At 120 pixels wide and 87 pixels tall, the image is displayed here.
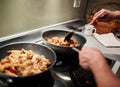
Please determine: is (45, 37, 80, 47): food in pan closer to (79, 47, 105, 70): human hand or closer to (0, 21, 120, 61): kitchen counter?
(0, 21, 120, 61): kitchen counter

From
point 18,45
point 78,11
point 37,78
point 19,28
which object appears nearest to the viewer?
point 37,78

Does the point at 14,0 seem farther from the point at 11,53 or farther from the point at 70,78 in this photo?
the point at 70,78

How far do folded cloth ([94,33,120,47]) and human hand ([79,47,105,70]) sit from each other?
61cm

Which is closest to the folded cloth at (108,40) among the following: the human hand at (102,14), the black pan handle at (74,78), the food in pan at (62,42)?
the human hand at (102,14)

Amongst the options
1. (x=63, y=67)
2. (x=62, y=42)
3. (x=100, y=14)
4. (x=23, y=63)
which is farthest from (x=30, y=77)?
(x=100, y=14)

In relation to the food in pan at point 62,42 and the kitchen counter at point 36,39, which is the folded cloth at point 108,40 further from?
the food in pan at point 62,42

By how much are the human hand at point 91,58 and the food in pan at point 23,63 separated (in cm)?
21

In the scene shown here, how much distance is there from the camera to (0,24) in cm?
112

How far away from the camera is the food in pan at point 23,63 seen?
89 cm

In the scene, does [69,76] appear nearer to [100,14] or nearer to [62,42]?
[62,42]

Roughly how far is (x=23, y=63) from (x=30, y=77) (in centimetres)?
21

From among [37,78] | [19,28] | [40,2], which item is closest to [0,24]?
[19,28]

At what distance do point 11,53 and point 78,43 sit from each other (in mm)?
526

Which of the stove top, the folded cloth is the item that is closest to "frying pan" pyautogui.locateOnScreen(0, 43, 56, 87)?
the stove top
